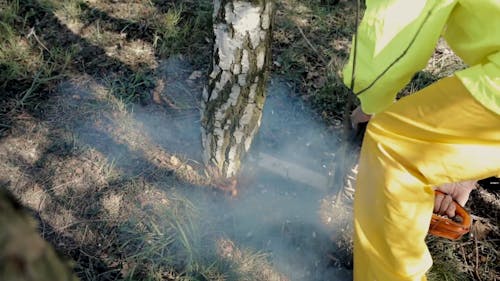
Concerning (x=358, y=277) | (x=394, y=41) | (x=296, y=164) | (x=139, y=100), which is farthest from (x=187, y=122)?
(x=394, y=41)

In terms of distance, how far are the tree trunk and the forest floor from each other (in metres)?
0.20

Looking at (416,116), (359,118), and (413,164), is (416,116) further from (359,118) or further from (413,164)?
(359,118)

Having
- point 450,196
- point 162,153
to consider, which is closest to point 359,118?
point 450,196

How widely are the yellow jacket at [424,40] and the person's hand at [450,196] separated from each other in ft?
2.74

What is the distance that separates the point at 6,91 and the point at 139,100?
83 cm

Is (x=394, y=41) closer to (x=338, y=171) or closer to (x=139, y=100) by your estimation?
(x=338, y=171)

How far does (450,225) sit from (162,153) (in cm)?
162

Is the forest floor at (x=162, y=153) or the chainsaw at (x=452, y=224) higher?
the chainsaw at (x=452, y=224)

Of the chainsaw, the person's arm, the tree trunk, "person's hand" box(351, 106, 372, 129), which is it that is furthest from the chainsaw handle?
the tree trunk

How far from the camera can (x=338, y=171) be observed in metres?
2.42

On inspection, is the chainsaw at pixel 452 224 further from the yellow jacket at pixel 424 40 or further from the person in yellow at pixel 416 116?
the yellow jacket at pixel 424 40

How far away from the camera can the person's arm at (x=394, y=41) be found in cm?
137

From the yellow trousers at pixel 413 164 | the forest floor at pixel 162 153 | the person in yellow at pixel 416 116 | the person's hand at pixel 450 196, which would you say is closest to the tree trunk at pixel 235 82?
the forest floor at pixel 162 153

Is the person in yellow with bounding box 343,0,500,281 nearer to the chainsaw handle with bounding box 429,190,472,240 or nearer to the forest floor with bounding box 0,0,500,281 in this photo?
the chainsaw handle with bounding box 429,190,472,240
